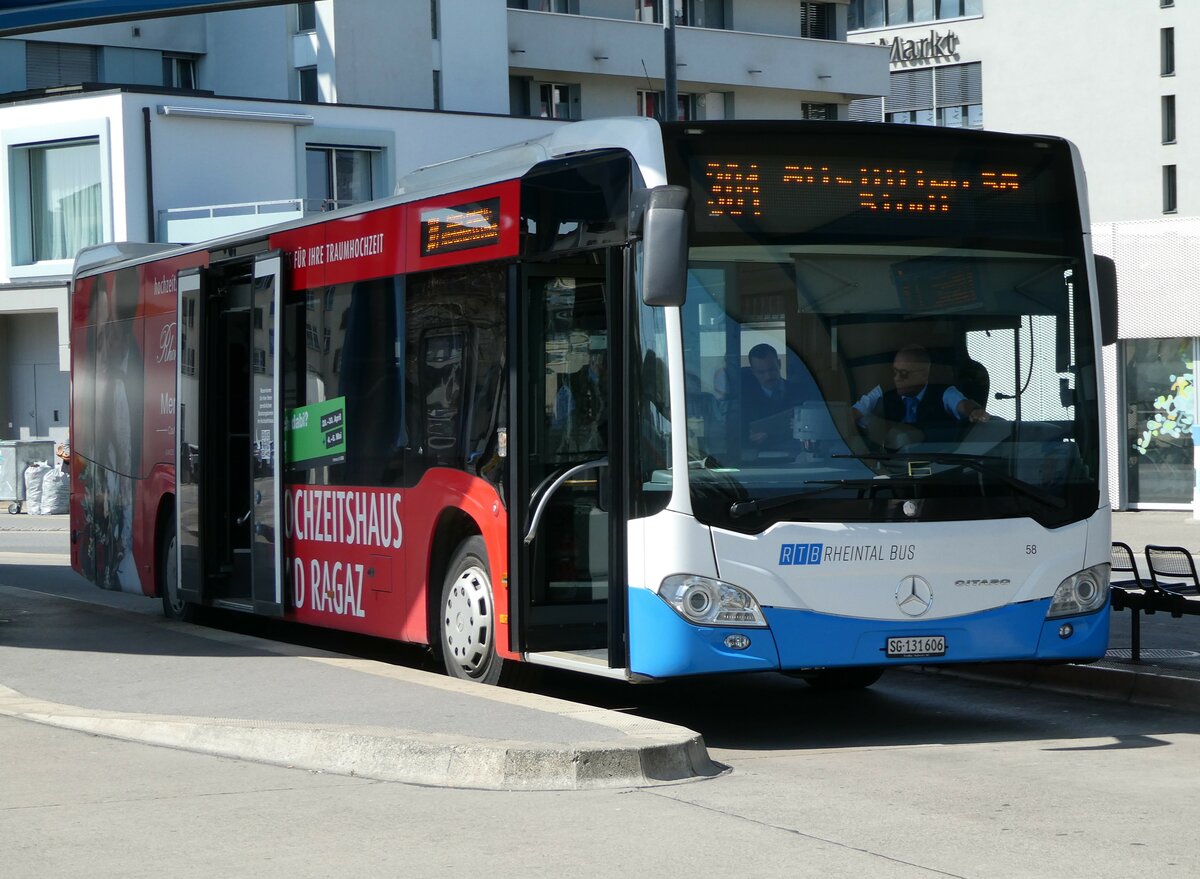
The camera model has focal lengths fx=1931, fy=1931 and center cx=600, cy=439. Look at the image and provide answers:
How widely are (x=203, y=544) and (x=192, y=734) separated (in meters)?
5.34

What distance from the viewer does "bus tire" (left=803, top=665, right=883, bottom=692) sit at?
1147cm

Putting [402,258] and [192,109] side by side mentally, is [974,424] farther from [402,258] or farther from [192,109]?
[192,109]

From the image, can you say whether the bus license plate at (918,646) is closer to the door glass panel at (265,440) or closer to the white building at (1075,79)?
the door glass panel at (265,440)

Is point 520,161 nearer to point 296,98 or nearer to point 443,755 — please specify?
point 443,755

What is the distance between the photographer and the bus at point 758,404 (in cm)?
916

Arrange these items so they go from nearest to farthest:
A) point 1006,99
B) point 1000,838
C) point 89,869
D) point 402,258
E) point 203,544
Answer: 1. point 89,869
2. point 1000,838
3. point 402,258
4. point 203,544
5. point 1006,99

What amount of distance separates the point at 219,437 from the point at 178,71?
126ft

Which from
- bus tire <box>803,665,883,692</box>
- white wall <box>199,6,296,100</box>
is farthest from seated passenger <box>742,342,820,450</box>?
white wall <box>199,6,296,100</box>

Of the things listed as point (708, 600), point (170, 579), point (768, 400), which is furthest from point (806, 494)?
point (170, 579)

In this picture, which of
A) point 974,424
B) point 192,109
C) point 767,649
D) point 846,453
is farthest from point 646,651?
point 192,109

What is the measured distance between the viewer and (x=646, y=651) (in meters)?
9.20

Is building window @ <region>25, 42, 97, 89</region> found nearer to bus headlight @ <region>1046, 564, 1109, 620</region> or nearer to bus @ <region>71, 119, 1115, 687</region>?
bus @ <region>71, 119, 1115, 687</region>

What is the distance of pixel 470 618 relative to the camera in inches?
420

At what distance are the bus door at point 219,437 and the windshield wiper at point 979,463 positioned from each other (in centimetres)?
558
